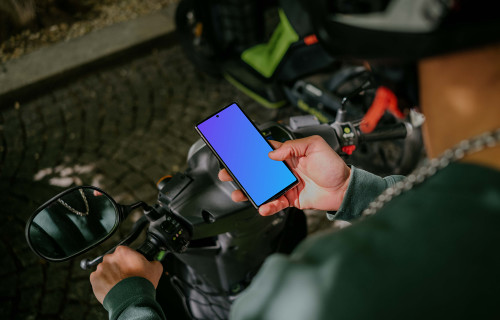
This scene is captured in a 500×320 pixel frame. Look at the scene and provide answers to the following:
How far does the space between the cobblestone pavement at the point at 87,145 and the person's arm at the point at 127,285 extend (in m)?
1.73

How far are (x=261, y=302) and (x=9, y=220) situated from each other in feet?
11.1

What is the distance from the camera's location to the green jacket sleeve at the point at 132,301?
118 cm

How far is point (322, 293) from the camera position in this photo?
71 cm

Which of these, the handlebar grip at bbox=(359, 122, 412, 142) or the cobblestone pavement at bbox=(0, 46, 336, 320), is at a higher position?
the handlebar grip at bbox=(359, 122, 412, 142)

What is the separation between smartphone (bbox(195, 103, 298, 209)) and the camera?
1.57m

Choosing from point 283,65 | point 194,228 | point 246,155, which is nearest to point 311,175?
point 246,155

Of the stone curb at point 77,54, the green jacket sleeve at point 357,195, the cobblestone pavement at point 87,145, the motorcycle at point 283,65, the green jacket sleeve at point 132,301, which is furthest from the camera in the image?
the stone curb at point 77,54

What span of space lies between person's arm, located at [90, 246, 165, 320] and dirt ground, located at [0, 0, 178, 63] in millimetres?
4872

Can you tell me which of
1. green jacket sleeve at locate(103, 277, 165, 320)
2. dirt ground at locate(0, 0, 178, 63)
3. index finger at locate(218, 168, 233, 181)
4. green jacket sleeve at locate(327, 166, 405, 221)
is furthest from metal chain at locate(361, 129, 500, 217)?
dirt ground at locate(0, 0, 178, 63)

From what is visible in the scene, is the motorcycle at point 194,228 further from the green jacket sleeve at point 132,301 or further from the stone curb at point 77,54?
the stone curb at point 77,54

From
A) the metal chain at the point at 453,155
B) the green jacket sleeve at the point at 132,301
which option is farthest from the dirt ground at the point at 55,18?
the metal chain at the point at 453,155

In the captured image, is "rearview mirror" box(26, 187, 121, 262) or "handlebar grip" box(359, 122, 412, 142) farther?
"handlebar grip" box(359, 122, 412, 142)

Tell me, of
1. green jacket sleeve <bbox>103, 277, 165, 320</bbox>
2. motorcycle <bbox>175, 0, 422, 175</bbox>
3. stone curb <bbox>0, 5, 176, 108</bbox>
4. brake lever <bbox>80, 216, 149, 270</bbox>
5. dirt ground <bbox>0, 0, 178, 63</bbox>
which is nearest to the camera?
green jacket sleeve <bbox>103, 277, 165, 320</bbox>

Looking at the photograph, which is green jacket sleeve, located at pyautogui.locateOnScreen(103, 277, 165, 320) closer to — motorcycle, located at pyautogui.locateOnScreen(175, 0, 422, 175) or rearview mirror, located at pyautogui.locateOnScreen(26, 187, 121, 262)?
rearview mirror, located at pyautogui.locateOnScreen(26, 187, 121, 262)
